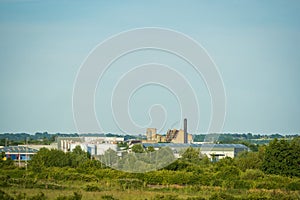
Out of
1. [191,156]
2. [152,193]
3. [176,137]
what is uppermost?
[176,137]

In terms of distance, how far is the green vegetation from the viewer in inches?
931

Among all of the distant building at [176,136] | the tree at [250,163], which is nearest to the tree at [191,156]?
the tree at [250,163]

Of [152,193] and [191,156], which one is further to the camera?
[191,156]

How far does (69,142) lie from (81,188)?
30948 mm

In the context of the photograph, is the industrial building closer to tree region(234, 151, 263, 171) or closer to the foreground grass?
tree region(234, 151, 263, 171)

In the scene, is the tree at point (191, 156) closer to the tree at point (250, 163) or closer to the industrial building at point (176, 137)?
the industrial building at point (176, 137)

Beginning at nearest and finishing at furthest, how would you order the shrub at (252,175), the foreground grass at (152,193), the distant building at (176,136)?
the foreground grass at (152,193) < the shrub at (252,175) < the distant building at (176,136)

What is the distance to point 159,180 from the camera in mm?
31734

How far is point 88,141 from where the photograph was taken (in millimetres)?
49344

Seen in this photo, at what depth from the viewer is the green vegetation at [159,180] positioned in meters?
23.6

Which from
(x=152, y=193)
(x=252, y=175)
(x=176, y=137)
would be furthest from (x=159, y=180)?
(x=176, y=137)

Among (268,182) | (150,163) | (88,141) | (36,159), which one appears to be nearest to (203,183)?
(268,182)

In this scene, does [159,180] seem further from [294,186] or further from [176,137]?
[176,137]

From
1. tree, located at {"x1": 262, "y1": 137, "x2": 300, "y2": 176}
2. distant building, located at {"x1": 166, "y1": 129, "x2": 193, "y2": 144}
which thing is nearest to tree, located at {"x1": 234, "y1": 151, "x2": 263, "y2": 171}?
tree, located at {"x1": 262, "y1": 137, "x2": 300, "y2": 176}
